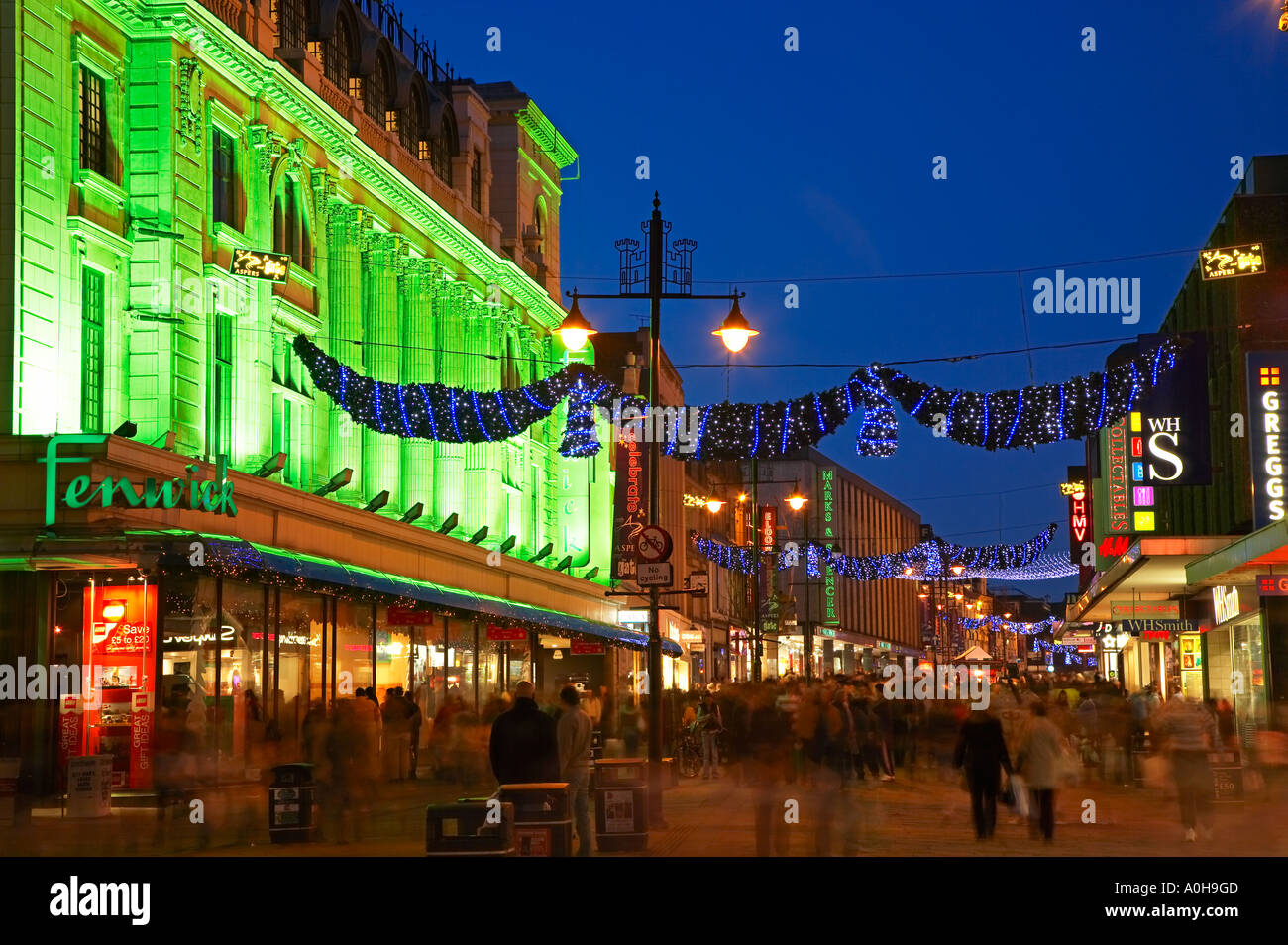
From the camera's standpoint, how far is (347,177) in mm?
38625

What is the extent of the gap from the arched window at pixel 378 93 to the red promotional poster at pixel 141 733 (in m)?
18.2

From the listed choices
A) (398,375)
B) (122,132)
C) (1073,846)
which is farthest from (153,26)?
(1073,846)

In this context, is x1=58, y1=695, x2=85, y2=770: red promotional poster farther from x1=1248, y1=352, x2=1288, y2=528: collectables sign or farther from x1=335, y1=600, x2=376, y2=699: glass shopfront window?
x1=1248, y1=352, x2=1288, y2=528: collectables sign

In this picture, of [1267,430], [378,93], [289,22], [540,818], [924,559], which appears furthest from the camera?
[924,559]

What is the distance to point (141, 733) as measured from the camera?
27.3 meters

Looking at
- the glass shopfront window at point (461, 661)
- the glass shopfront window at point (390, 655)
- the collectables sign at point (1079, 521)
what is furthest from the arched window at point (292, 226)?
the collectables sign at point (1079, 521)

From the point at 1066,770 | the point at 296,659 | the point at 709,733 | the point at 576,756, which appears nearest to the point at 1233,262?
the point at 1066,770

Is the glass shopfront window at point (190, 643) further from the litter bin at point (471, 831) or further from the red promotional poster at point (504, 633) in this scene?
the red promotional poster at point (504, 633)

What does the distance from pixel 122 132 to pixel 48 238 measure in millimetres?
3105

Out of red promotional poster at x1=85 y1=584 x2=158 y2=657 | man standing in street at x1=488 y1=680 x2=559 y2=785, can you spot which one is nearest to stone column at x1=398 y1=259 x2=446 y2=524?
red promotional poster at x1=85 y1=584 x2=158 y2=657

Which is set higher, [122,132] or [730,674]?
[122,132]

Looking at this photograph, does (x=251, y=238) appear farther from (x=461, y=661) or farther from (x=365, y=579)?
(x=461, y=661)

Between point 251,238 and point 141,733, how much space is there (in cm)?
1030

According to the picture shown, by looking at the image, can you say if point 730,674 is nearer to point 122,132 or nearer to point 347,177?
point 347,177
